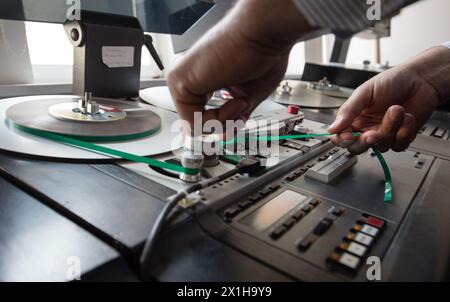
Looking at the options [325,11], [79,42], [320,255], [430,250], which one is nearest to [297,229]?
[320,255]

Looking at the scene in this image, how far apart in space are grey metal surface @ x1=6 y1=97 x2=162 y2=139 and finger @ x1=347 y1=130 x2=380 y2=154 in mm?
439

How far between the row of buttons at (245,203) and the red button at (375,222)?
15cm

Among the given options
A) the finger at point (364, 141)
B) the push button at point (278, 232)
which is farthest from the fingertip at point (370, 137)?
the push button at point (278, 232)

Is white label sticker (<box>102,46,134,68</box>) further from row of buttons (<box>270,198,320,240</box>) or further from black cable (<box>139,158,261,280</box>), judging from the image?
row of buttons (<box>270,198,320,240</box>)

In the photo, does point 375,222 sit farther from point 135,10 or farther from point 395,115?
point 135,10

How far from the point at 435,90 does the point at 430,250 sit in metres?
0.60

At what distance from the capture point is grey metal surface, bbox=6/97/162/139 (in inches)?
26.3

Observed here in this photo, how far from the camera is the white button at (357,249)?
0.41 meters

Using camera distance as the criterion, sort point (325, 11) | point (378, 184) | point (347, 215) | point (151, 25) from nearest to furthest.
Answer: point (325, 11)
point (347, 215)
point (378, 184)
point (151, 25)

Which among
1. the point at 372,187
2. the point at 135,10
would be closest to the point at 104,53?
the point at 135,10

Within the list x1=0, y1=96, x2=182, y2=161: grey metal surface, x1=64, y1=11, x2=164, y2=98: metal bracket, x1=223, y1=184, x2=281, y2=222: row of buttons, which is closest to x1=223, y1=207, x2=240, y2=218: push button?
x1=223, y1=184, x2=281, y2=222: row of buttons

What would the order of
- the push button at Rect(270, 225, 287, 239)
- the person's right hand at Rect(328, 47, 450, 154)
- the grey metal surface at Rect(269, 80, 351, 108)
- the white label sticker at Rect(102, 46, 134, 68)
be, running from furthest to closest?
the grey metal surface at Rect(269, 80, 351, 108)
the white label sticker at Rect(102, 46, 134, 68)
the person's right hand at Rect(328, 47, 450, 154)
the push button at Rect(270, 225, 287, 239)

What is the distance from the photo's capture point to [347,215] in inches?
20.3

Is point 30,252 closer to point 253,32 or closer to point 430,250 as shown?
point 253,32
